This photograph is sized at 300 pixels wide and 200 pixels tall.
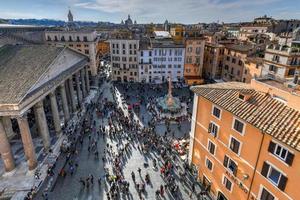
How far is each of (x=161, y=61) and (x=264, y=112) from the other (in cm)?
Answer: 4934

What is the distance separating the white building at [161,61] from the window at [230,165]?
4431cm

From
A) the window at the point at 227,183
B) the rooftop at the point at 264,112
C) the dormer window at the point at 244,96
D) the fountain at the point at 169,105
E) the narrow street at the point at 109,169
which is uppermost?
the dormer window at the point at 244,96

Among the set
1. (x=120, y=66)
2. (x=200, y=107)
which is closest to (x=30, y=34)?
(x=120, y=66)

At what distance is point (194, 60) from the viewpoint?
221 feet

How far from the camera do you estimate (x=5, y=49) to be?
40.1 meters

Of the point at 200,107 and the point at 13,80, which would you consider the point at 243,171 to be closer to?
the point at 200,107

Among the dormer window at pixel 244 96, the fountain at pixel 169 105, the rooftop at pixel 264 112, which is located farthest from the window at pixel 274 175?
the fountain at pixel 169 105

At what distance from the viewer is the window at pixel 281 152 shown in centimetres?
1512

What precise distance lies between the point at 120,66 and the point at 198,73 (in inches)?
1007

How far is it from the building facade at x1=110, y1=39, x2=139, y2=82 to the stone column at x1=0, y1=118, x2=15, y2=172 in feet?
145

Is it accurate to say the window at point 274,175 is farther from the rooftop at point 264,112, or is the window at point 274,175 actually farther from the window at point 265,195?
the rooftop at point 264,112

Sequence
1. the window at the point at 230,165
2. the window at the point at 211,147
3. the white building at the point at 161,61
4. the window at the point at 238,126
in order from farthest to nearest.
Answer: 1. the white building at the point at 161,61
2. the window at the point at 211,147
3. the window at the point at 230,165
4. the window at the point at 238,126

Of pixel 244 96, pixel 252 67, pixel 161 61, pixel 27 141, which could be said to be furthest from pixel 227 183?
pixel 161 61

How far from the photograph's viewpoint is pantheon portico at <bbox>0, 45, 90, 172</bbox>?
25609 mm
